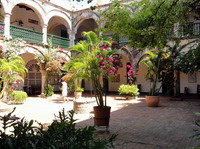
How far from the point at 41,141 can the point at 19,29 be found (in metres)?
14.0

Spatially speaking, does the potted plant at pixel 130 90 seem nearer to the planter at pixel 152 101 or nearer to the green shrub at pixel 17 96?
the planter at pixel 152 101

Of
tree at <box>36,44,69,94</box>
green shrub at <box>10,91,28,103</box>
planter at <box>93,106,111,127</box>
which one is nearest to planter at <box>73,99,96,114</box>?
planter at <box>93,106,111,127</box>

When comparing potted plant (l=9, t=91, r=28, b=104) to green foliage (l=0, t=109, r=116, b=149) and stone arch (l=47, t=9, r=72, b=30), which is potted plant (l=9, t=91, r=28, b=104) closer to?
stone arch (l=47, t=9, r=72, b=30)

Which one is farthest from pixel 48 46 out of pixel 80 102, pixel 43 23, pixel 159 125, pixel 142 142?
pixel 142 142

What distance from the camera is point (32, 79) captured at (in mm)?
18594

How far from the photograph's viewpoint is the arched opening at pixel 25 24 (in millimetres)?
13908

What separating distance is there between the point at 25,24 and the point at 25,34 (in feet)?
13.4

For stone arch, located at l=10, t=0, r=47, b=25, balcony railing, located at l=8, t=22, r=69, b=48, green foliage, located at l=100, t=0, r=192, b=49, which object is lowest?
green foliage, located at l=100, t=0, r=192, b=49

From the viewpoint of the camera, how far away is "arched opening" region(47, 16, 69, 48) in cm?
1664

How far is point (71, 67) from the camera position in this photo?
19.5 feet

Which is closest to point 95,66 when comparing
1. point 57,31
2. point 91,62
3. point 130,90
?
point 91,62

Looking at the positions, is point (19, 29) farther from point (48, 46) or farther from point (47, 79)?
point (47, 79)

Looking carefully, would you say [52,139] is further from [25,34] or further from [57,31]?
[57,31]

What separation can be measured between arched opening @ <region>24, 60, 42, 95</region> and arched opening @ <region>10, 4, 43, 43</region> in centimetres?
332
